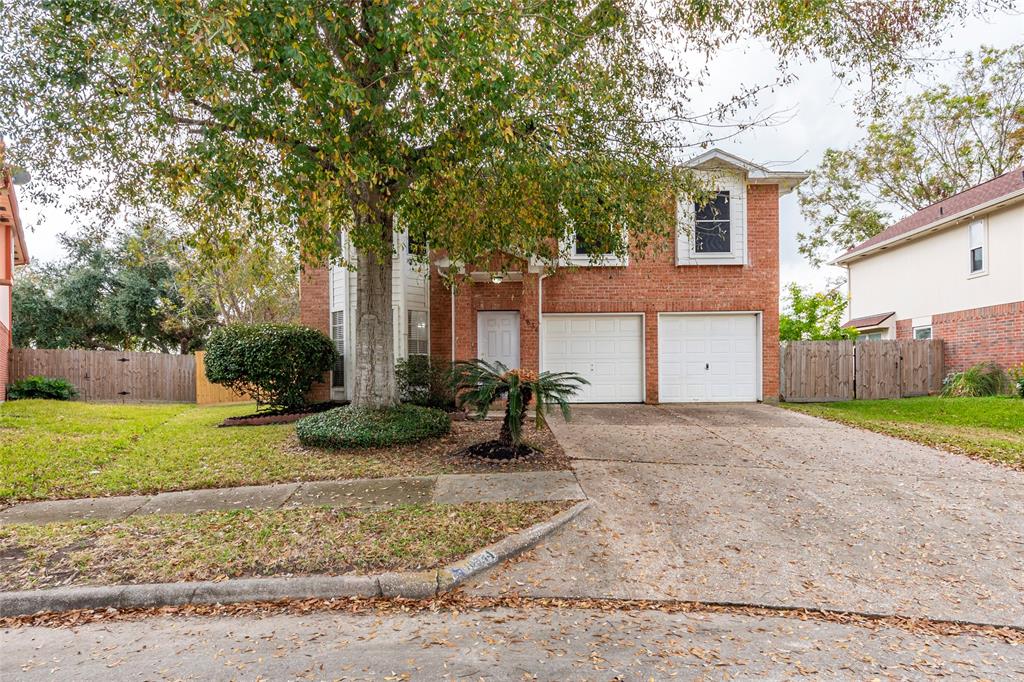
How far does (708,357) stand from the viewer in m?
12.2

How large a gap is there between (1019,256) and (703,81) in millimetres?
11514

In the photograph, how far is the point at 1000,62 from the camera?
18.2 m

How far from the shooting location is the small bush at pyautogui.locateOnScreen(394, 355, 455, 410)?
10906mm

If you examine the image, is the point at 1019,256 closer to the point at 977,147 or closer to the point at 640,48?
the point at 977,147

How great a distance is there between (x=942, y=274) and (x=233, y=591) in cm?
1900

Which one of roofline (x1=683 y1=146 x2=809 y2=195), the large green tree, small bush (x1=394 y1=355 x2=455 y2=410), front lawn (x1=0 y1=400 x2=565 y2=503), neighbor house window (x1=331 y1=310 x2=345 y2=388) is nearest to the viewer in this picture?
the large green tree

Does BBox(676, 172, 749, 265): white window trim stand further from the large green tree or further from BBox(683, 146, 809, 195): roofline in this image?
the large green tree

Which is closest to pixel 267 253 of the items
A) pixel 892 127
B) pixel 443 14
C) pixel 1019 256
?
pixel 443 14

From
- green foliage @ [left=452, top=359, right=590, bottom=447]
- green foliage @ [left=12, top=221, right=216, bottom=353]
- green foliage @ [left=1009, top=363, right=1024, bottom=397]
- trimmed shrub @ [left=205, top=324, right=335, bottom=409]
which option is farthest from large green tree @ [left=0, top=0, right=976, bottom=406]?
green foliage @ [left=12, top=221, right=216, bottom=353]

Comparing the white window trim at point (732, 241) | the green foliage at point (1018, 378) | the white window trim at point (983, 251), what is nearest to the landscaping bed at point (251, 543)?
the white window trim at point (732, 241)

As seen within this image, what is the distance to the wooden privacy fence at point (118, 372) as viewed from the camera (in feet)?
54.1

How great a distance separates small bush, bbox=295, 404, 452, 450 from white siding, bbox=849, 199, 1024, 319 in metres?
14.5

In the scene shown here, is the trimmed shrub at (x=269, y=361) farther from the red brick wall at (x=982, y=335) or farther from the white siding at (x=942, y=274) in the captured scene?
the white siding at (x=942, y=274)

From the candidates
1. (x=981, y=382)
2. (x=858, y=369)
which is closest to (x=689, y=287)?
(x=858, y=369)
